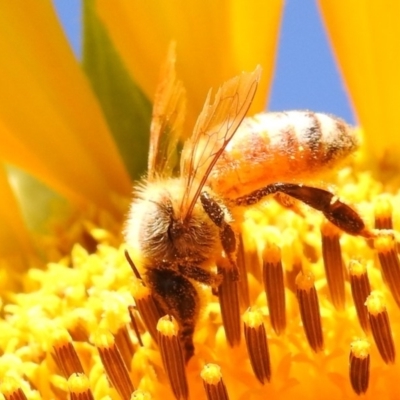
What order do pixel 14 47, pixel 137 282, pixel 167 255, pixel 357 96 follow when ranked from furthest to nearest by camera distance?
pixel 357 96 → pixel 14 47 → pixel 137 282 → pixel 167 255

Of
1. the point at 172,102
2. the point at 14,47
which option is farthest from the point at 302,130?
the point at 14,47

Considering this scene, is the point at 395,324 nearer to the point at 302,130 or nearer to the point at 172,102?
the point at 302,130

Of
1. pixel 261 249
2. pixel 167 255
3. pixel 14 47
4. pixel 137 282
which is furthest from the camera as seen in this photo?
pixel 14 47

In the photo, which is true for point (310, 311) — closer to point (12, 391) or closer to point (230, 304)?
point (230, 304)

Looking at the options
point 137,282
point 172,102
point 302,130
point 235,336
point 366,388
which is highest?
point 172,102

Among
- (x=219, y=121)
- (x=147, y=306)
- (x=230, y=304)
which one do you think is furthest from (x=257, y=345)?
(x=219, y=121)

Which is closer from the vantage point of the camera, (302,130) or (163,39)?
(302,130)
